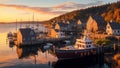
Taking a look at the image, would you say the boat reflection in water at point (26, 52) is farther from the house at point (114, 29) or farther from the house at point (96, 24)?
the house at point (96, 24)

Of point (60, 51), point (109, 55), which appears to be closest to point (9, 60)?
point (60, 51)

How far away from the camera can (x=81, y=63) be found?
145ft

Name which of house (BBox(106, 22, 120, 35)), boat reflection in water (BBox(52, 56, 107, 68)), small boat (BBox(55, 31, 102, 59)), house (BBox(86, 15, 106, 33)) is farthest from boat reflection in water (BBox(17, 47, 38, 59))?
house (BBox(86, 15, 106, 33))

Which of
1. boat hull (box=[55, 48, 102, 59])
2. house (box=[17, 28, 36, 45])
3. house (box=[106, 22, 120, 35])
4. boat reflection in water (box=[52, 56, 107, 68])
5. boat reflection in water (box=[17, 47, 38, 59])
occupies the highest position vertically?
house (box=[106, 22, 120, 35])

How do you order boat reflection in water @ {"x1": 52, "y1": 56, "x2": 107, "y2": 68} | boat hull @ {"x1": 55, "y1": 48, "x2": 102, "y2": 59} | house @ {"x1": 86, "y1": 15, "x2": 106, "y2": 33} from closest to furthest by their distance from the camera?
boat reflection in water @ {"x1": 52, "y1": 56, "x2": 107, "y2": 68}
boat hull @ {"x1": 55, "y1": 48, "x2": 102, "y2": 59}
house @ {"x1": 86, "y1": 15, "x2": 106, "y2": 33}

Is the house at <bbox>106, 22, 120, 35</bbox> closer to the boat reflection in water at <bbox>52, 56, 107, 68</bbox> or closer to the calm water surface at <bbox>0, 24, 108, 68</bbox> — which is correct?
the calm water surface at <bbox>0, 24, 108, 68</bbox>

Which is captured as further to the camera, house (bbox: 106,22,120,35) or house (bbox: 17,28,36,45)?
house (bbox: 106,22,120,35)

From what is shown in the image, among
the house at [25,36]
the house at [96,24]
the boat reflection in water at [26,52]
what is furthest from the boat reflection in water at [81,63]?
the house at [96,24]

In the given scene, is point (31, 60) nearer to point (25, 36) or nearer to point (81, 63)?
point (81, 63)

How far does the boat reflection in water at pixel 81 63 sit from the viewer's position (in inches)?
1674

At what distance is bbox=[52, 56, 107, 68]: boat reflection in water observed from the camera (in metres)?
42.5

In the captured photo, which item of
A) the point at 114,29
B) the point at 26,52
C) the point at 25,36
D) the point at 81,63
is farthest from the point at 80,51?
the point at 114,29

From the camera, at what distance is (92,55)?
47.8m

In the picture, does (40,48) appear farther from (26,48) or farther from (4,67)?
(4,67)
